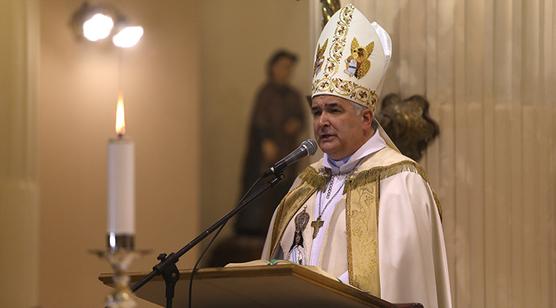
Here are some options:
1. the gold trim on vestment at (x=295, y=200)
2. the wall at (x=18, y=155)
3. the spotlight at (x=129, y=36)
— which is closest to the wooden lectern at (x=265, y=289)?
the gold trim on vestment at (x=295, y=200)

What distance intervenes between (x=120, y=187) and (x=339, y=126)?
2.30 metres

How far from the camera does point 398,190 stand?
14.2ft

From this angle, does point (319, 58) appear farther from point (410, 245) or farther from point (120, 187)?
point (120, 187)

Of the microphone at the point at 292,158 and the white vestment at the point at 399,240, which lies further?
the white vestment at the point at 399,240

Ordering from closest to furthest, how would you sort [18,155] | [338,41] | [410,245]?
[410,245], [338,41], [18,155]

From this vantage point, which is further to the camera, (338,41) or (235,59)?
(235,59)

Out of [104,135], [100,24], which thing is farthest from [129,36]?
[104,135]

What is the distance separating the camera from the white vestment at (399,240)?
4.18 m

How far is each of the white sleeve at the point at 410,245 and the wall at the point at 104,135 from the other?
2199 millimetres

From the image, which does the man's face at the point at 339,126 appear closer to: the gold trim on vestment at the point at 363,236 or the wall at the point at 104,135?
the gold trim on vestment at the point at 363,236

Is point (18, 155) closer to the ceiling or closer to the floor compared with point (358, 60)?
closer to the floor

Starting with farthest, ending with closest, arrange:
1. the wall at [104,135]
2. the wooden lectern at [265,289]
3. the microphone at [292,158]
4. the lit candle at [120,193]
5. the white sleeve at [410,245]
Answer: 1. the wall at [104,135]
2. the white sleeve at [410,245]
3. the microphone at [292,158]
4. the wooden lectern at [265,289]
5. the lit candle at [120,193]

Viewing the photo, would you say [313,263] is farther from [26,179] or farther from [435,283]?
[26,179]

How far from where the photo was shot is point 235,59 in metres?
6.84
